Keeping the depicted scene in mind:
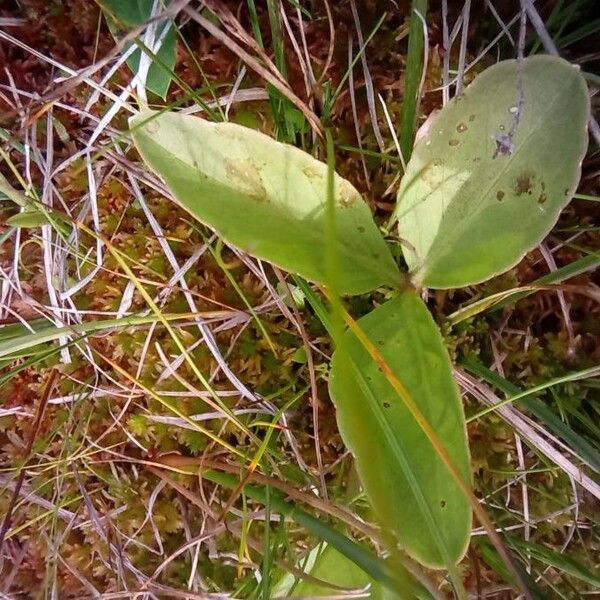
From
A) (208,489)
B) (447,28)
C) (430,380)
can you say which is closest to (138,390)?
(208,489)

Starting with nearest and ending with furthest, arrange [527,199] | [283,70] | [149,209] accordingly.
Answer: [527,199] → [283,70] → [149,209]

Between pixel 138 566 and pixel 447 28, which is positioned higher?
pixel 447 28

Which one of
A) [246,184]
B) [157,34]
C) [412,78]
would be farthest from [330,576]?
[157,34]

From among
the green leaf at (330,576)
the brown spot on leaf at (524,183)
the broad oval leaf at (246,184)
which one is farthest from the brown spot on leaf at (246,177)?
the green leaf at (330,576)

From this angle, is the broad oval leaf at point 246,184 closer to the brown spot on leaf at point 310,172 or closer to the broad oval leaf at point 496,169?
the brown spot on leaf at point 310,172

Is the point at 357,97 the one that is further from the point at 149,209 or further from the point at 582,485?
the point at 582,485

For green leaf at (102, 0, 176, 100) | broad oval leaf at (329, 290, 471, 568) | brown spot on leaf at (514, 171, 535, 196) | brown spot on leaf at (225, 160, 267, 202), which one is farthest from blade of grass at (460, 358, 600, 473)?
green leaf at (102, 0, 176, 100)

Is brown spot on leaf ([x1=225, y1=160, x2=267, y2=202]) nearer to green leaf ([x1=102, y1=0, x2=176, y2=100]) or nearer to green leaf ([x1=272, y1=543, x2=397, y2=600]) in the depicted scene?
green leaf ([x1=102, y1=0, x2=176, y2=100])
